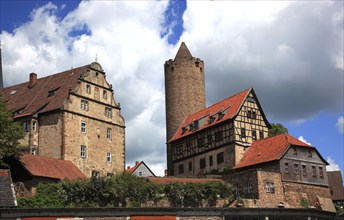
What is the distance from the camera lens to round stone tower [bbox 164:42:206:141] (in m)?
67.4

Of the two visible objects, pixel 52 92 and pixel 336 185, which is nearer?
pixel 52 92

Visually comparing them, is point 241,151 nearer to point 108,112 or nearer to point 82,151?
point 108,112

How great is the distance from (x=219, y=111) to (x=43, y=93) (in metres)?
18.8

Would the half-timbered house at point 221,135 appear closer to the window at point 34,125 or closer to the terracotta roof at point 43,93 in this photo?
the terracotta roof at point 43,93

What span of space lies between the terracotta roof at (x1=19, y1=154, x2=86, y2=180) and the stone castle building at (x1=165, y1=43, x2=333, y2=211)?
12209 mm

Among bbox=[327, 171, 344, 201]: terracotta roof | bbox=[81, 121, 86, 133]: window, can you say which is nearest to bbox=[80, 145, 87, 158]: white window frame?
bbox=[81, 121, 86, 133]: window

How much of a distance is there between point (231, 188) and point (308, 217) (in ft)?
28.3

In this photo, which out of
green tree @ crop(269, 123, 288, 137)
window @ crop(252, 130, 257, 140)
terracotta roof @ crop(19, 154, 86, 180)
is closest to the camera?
terracotta roof @ crop(19, 154, 86, 180)

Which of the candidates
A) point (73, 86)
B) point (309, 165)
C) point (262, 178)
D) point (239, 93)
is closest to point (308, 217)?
point (262, 178)

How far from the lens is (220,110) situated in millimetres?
57531

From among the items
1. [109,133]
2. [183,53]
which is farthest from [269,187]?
[183,53]

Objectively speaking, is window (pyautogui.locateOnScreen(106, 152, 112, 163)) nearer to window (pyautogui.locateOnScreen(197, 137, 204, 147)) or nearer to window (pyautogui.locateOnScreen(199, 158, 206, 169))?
window (pyautogui.locateOnScreen(199, 158, 206, 169))

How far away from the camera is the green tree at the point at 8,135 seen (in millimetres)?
37781

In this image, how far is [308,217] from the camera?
39.6 m
